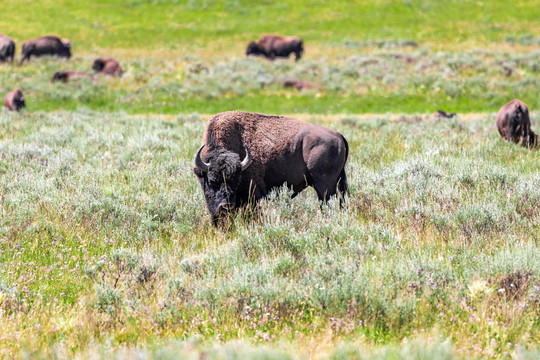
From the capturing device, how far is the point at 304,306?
13.4 feet

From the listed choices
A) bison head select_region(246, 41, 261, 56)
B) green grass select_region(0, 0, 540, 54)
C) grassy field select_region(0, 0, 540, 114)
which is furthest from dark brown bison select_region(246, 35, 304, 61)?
green grass select_region(0, 0, 540, 54)

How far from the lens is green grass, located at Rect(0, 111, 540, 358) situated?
12.1ft

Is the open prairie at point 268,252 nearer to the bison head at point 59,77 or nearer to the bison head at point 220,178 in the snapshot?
the bison head at point 220,178

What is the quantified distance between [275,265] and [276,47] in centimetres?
3305

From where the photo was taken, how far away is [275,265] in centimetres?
468

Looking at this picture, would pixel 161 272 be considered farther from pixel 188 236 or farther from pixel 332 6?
pixel 332 6

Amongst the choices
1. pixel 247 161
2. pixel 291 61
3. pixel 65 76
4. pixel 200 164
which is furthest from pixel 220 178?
pixel 291 61

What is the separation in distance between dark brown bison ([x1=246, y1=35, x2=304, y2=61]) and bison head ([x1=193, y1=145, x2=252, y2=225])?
30.0 meters

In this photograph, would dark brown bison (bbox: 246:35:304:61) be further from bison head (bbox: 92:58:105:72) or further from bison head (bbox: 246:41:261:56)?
bison head (bbox: 92:58:105:72)

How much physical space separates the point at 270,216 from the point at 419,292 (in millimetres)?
2635

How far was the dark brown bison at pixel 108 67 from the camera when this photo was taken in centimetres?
2536

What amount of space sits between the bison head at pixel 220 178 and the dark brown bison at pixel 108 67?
2096 cm

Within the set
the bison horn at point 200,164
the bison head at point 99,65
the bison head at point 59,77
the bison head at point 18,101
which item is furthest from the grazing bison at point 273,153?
the bison head at point 99,65

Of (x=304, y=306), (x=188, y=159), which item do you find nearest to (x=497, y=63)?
(x=188, y=159)
